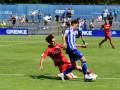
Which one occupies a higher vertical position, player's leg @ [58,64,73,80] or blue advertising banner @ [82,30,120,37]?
player's leg @ [58,64,73,80]

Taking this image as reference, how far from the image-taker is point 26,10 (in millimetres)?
64188

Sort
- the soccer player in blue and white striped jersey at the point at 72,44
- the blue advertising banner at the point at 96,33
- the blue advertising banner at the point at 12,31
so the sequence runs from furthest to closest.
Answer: the blue advertising banner at the point at 12,31 → the blue advertising banner at the point at 96,33 → the soccer player in blue and white striped jersey at the point at 72,44

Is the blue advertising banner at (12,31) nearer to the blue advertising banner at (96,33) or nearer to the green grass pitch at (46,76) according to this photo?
the blue advertising banner at (96,33)

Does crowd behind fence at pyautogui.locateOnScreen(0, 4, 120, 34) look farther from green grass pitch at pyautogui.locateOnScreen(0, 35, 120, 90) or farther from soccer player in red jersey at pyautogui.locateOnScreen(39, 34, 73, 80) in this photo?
soccer player in red jersey at pyautogui.locateOnScreen(39, 34, 73, 80)

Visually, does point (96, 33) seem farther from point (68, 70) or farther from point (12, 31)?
point (68, 70)

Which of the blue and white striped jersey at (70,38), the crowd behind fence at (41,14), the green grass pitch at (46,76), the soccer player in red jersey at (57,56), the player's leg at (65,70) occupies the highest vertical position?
the blue and white striped jersey at (70,38)

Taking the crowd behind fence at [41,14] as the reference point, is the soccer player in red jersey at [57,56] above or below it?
above

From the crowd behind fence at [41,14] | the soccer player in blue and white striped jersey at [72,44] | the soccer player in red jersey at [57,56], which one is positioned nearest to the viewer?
the soccer player in blue and white striped jersey at [72,44]

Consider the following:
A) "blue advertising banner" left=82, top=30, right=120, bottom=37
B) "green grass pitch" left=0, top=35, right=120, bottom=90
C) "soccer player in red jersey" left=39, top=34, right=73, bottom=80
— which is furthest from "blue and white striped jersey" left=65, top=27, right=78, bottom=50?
"blue advertising banner" left=82, top=30, right=120, bottom=37

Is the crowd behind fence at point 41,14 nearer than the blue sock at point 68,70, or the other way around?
the blue sock at point 68,70

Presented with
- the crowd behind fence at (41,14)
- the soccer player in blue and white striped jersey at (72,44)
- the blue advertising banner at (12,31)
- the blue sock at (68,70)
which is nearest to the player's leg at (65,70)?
the blue sock at (68,70)

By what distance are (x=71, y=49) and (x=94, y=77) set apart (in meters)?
1.14

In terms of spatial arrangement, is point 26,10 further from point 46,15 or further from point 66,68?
point 66,68

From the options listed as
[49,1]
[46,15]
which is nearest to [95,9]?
[46,15]
